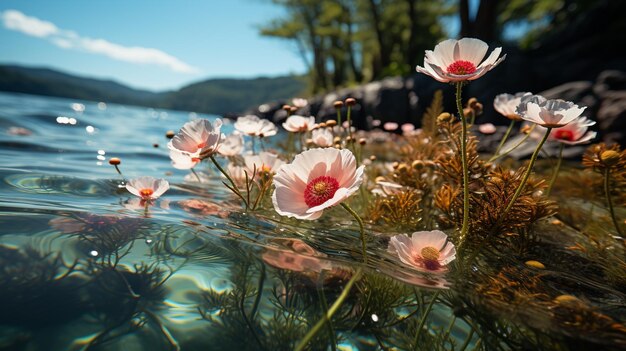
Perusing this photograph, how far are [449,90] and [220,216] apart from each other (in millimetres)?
12136

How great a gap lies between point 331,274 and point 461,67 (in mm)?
785

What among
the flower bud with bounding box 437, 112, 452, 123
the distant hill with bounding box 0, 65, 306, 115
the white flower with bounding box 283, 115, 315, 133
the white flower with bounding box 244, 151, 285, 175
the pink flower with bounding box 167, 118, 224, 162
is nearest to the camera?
the pink flower with bounding box 167, 118, 224, 162

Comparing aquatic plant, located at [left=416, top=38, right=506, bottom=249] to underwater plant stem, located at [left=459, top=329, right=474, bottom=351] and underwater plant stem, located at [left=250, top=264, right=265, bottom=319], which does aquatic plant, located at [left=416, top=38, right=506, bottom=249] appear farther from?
underwater plant stem, located at [left=250, top=264, right=265, bottom=319]

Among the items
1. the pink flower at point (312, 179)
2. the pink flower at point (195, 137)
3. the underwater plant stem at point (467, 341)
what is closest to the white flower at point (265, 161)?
the pink flower at point (195, 137)

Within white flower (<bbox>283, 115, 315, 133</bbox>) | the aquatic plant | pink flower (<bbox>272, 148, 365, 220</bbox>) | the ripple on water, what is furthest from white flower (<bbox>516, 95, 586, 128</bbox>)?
the ripple on water

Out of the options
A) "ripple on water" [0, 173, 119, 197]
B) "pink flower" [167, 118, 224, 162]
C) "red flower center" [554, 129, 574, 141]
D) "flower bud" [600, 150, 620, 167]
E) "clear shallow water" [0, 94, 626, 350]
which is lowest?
"ripple on water" [0, 173, 119, 197]

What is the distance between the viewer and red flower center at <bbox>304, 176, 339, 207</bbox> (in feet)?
3.44

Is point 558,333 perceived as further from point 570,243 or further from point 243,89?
point 243,89

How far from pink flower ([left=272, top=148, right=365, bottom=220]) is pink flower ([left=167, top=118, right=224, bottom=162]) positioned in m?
0.34

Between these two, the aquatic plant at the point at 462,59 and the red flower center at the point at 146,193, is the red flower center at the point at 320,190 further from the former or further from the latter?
the red flower center at the point at 146,193

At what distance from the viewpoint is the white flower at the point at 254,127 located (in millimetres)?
1900

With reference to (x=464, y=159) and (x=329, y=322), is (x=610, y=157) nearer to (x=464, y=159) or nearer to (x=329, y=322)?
(x=464, y=159)

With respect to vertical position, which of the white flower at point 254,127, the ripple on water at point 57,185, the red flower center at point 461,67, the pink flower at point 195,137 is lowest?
the ripple on water at point 57,185

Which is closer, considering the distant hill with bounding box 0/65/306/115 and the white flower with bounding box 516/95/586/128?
the white flower with bounding box 516/95/586/128
